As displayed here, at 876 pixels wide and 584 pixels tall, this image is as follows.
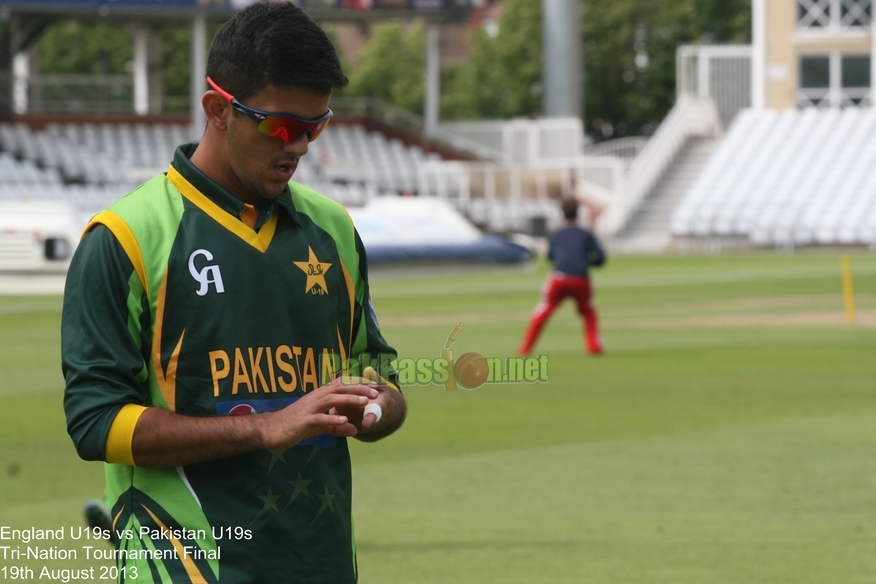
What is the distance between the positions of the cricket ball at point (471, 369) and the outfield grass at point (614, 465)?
111mm

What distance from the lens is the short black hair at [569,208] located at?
666 inches

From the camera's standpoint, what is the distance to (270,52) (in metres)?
2.99

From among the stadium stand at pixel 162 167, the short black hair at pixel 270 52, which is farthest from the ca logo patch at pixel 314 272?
the stadium stand at pixel 162 167

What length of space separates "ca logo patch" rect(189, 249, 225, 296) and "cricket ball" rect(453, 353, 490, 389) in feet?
1.77

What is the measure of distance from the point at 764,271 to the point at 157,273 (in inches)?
1309

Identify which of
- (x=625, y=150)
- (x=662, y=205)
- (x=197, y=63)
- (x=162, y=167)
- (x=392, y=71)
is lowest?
(x=662, y=205)

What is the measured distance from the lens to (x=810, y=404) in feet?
42.7

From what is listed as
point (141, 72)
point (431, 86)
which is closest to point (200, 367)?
point (141, 72)

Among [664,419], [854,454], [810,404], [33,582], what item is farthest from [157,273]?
[810,404]

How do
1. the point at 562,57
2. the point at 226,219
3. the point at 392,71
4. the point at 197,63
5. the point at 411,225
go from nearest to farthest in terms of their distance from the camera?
the point at 226,219
the point at 411,225
the point at 197,63
the point at 562,57
the point at 392,71

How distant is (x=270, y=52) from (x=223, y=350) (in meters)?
0.63

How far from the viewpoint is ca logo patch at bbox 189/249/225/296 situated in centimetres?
302

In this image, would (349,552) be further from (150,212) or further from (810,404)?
(810,404)

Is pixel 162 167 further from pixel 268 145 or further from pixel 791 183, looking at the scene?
pixel 268 145
